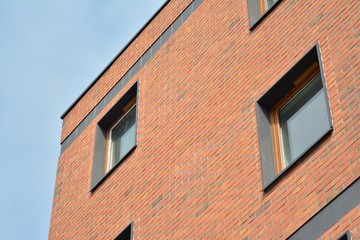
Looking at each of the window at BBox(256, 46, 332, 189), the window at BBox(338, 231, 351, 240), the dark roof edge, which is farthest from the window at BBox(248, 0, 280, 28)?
the window at BBox(338, 231, 351, 240)

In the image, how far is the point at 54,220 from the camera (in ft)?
62.1

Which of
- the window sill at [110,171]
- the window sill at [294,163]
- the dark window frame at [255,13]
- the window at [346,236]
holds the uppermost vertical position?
the dark window frame at [255,13]

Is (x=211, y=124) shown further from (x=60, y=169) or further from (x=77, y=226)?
(x=60, y=169)

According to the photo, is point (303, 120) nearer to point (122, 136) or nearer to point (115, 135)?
point (122, 136)

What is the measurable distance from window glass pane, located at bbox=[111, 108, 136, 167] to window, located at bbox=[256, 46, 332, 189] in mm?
4262

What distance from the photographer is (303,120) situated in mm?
14219

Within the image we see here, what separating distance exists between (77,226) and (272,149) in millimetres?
5070

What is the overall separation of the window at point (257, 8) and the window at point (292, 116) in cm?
177

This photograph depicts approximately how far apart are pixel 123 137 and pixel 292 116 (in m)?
5.19

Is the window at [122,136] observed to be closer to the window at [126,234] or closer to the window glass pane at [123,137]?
the window glass pane at [123,137]

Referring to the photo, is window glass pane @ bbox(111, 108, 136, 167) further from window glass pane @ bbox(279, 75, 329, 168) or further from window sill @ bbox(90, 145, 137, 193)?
window glass pane @ bbox(279, 75, 329, 168)

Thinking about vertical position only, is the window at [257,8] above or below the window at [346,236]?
above

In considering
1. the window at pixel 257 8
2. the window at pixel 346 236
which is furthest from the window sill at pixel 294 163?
the window at pixel 257 8

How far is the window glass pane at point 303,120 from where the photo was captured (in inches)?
541
